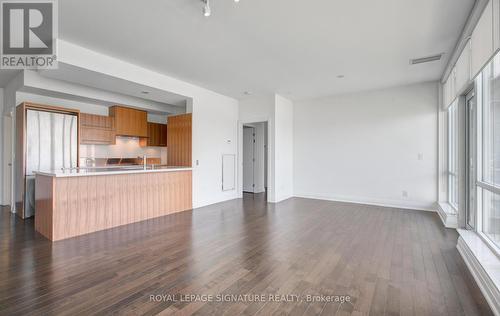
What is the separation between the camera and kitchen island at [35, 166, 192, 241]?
3385 millimetres

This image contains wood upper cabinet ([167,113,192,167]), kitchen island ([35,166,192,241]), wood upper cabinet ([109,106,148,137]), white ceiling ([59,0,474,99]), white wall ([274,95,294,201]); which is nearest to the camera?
white ceiling ([59,0,474,99])

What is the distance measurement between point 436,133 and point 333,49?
11.1 feet

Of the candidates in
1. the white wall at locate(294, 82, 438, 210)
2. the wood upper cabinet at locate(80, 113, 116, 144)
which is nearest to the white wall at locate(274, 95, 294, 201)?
the white wall at locate(294, 82, 438, 210)

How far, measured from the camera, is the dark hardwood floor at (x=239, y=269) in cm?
189

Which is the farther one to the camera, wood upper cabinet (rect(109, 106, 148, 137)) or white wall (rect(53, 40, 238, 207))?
wood upper cabinet (rect(109, 106, 148, 137))

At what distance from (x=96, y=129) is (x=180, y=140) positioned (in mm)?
2007

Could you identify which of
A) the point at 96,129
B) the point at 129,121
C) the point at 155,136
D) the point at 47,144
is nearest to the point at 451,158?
the point at 155,136

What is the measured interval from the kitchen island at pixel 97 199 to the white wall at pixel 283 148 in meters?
2.68

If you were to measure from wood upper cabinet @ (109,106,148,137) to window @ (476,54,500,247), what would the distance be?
678 centimetres

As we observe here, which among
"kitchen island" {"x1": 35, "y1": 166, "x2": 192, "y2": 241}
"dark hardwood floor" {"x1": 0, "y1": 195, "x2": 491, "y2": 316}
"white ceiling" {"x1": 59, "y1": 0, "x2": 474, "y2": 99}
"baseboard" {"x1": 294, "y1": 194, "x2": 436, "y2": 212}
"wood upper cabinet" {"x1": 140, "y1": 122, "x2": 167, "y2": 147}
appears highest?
"white ceiling" {"x1": 59, "y1": 0, "x2": 474, "y2": 99}

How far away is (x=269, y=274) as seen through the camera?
2.39m

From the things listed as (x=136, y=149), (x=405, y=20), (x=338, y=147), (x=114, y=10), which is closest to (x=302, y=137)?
(x=338, y=147)

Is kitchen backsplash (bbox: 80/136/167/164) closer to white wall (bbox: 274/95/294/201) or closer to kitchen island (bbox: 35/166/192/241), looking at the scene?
kitchen island (bbox: 35/166/192/241)

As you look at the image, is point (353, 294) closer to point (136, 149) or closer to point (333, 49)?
point (333, 49)
